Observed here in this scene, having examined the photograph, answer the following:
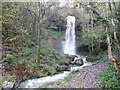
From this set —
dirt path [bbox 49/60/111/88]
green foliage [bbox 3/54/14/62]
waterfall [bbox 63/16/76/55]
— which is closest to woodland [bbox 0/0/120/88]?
green foliage [bbox 3/54/14/62]

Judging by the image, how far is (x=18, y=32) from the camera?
11273 mm

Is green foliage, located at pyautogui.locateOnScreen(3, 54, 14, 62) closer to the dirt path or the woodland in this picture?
the woodland

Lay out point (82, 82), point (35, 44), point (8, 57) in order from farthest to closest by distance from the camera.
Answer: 1. point (35, 44)
2. point (8, 57)
3. point (82, 82)

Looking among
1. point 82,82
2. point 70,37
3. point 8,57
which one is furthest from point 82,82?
point 70,37

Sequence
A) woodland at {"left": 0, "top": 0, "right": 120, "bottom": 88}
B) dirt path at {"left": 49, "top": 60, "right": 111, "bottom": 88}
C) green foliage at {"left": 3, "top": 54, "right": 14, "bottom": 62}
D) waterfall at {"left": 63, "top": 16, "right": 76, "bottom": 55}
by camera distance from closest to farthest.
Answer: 1. woodland at {"left": 0, "top": 0, "right": 120, "bottom": 88}
2. dirt path at {"left": 49, "top": 60, "right": 111, "bottom": 88}
3. green foliage at {"left": 3, "top": 54, "right": 14, "bottom": 62}
4. waterfall at {"left": 63, "top": 16, "right": 76, "bottom": 55}

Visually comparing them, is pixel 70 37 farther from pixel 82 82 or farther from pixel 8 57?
pixel 82 82

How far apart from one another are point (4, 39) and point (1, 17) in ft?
7.18

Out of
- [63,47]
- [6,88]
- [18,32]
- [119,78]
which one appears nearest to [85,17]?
[63,47]

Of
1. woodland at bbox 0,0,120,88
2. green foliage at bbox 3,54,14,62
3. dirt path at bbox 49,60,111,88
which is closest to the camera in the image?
woodland at bbox 0,0,120,88

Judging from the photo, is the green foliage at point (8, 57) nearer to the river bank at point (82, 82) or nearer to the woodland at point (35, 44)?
the woodland at point (35, 44)

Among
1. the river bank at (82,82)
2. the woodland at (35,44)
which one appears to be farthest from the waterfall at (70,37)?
the river bank at (82,82)

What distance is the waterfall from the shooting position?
74.8 ft

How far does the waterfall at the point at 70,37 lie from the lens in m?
22.8

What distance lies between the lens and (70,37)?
23672 mm
